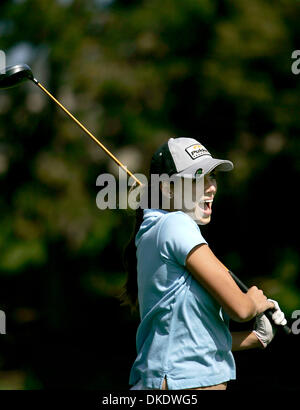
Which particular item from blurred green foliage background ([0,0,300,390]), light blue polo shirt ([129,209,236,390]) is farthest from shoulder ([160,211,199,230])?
blurred green foliage background ([0,0,300,390])

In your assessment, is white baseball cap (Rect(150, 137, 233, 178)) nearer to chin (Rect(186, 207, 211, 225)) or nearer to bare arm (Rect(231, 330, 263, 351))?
chin (Rect(186, 207, 211, 225))

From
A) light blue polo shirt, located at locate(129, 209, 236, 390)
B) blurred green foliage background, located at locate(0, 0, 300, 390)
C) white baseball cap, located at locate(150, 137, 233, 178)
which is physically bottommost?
light blue polo shirt, located at locate(129, 209, 236, 390)

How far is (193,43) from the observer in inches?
235

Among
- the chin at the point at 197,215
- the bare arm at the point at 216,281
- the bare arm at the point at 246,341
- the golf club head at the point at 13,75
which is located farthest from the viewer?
the golf club head at the point at 13,75

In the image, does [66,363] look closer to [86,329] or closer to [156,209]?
[86,329]

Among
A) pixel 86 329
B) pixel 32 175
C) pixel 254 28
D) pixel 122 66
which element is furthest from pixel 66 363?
pixel 254 28

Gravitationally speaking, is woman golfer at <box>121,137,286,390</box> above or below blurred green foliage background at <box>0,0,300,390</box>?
below

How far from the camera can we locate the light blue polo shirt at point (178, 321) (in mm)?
1646

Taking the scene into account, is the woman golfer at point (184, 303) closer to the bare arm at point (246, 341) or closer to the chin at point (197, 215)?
the chin at point (197, 215)

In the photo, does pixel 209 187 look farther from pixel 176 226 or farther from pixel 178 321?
pixel 178 321

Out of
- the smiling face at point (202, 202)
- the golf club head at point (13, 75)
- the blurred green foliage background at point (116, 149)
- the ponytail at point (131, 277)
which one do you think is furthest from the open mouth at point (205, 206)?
the blurred green foliage background at point (116, 149)

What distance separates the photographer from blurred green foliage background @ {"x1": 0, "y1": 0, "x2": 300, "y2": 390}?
18.5ft
